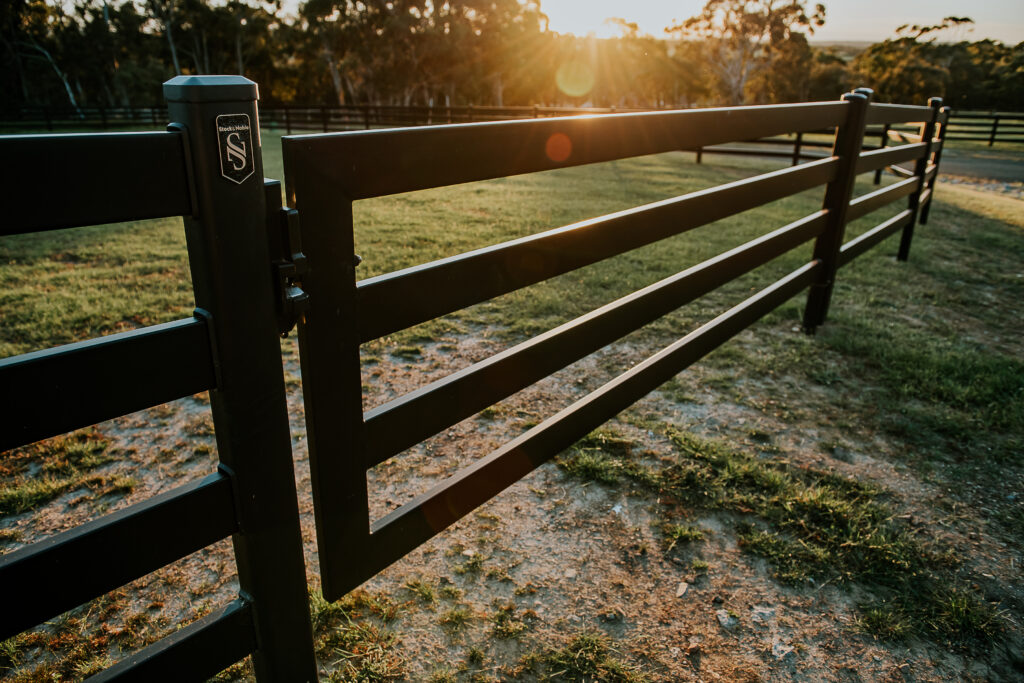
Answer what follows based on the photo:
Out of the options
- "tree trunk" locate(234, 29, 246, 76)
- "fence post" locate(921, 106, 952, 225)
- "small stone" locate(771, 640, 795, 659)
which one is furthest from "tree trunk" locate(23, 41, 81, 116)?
"small stone" locate(771, 640, 795, 659)

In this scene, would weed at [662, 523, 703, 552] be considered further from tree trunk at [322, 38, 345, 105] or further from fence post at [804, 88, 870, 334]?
tree trunk at [322, 38, 345, 105]

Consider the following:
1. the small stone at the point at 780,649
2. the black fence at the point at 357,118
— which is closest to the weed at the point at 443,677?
the small stone at the point at 780,649

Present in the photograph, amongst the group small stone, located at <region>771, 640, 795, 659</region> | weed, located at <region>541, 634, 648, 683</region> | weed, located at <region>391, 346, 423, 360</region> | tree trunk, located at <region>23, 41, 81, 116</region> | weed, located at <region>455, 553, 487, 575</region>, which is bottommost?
small stone, located at <region>771, 640, 795, 659</region>

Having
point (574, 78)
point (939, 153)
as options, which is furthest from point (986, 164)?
point (574, 78)

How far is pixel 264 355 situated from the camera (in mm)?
1253

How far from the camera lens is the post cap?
103 cm

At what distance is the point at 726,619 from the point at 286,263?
75.2 inches

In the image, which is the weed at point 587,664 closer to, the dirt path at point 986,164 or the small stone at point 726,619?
the small stone at point 726,619

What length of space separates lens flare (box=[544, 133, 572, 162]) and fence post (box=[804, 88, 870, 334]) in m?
2.90

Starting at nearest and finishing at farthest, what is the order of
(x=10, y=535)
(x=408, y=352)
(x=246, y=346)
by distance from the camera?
(x=246, y=346)
(x=10, y=535)
(x=408, y=352)

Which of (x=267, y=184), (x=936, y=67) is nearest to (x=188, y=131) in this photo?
(x=267, y=184)

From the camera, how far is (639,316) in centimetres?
268

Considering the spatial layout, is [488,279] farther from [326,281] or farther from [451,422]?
[326,281]

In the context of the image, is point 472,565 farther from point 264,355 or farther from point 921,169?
point 921,169
